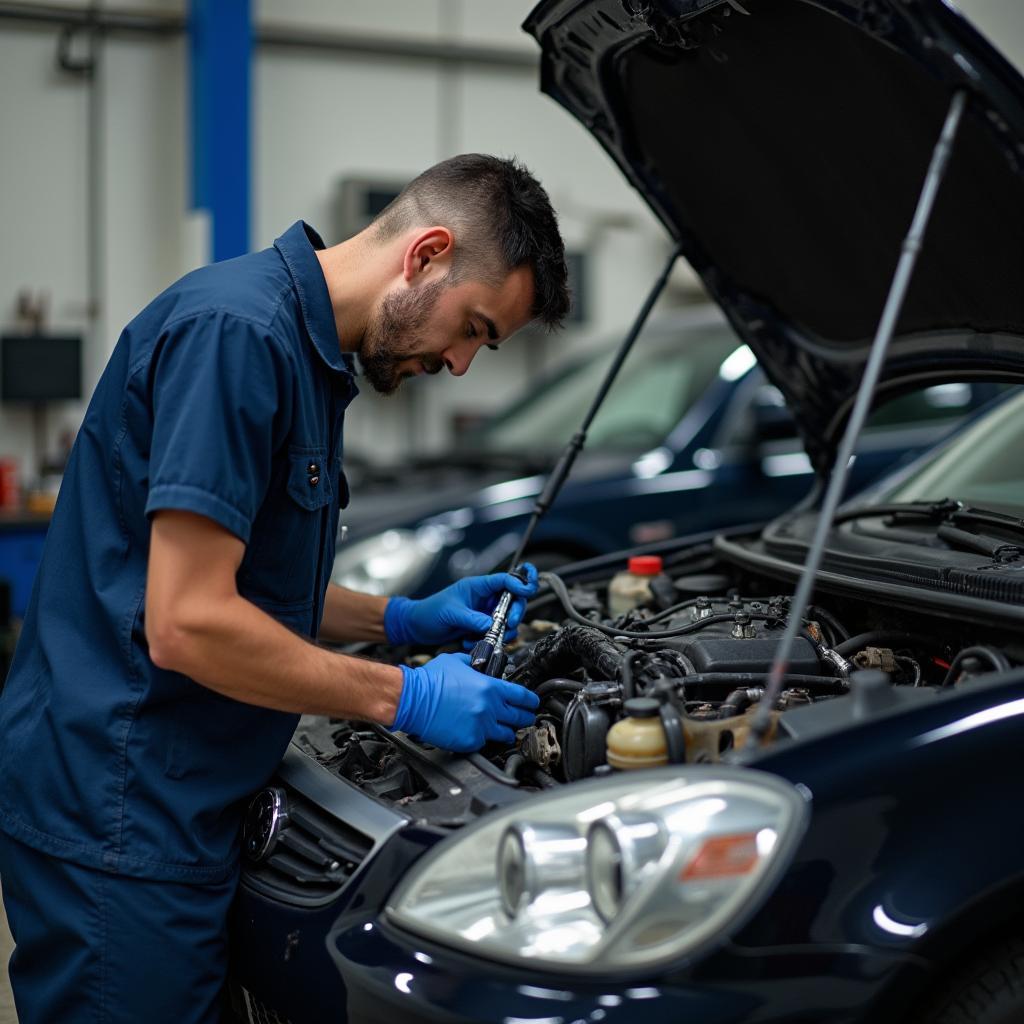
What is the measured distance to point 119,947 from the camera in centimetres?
174

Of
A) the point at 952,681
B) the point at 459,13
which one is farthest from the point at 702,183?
the point at 459,13

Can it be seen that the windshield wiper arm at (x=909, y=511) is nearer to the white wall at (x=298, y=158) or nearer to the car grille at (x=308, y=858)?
the car grille at (x=308, y=858)

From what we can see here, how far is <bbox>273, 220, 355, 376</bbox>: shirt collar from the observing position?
1.86 m

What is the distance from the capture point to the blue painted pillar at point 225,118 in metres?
7.00

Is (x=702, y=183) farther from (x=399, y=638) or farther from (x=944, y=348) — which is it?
(x=399, y=638)

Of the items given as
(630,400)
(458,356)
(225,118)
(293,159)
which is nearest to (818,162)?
(458,356)

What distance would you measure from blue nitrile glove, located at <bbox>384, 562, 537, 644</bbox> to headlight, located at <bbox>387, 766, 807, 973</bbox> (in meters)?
0.86

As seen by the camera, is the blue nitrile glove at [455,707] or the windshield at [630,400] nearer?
the blue nitrile glove at [455,707]

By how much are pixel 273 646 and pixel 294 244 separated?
62 cm

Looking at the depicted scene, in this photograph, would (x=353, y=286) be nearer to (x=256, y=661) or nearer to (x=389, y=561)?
(x=256, y=661)

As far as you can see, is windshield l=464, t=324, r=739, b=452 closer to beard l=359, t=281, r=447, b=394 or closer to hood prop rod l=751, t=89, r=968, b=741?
beard l=359, t=281, r=447, b=394

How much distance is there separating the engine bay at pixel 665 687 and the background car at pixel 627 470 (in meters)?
1.86

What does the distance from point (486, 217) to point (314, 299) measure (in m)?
0.28

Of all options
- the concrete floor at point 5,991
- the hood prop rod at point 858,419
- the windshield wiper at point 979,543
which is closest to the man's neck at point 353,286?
the hood prop rod at point 858,419
